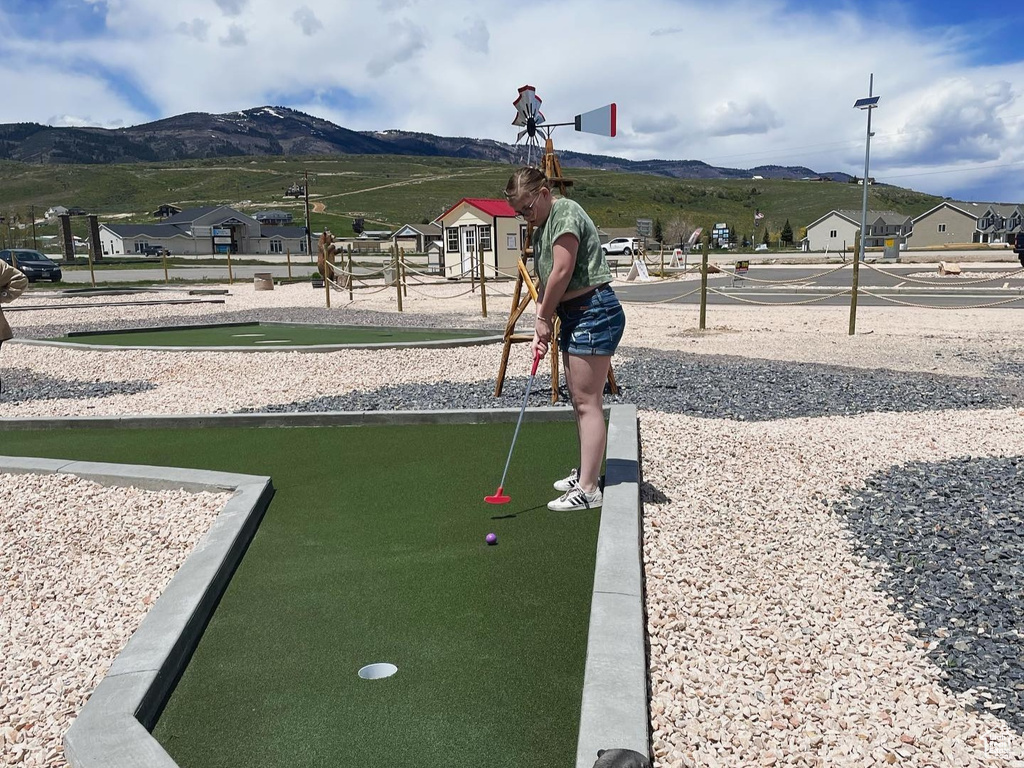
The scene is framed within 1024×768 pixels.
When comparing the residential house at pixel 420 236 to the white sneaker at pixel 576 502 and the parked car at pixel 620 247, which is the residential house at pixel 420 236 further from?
the white sneaker at pixel 576 502

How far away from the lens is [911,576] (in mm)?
3188

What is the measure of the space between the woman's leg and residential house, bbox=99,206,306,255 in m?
72.2

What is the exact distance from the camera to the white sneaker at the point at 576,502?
12.3 feet

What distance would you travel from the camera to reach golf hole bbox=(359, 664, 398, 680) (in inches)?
97.7

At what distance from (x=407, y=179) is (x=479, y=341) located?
5667 inches

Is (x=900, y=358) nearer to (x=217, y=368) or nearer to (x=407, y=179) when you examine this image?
A: (x=217, y=368)

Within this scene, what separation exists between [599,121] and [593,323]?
3057 mm

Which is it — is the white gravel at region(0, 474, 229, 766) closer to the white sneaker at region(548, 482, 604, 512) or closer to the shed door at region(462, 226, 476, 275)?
the white sneaker at region(548, 482, 604, 512)

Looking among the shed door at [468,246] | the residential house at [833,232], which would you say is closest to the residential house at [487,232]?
the shed door at [468,246]

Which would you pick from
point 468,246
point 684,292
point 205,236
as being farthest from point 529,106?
point 205,236

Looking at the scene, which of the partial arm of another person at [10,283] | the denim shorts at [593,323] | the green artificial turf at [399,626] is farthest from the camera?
the partial arm of another person at [10,283]

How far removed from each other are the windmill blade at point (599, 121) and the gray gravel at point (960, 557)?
126 inches

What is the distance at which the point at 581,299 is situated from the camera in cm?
351

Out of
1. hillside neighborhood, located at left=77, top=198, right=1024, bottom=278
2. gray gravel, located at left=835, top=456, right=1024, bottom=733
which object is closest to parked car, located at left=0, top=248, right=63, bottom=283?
hillside neighborhood, located at left=77, top=198, right=1024, bottom=278
